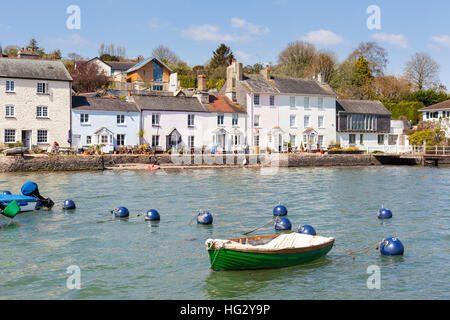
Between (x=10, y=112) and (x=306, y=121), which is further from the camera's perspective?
(x=306, y=121)

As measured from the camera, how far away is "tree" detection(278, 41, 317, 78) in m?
97.2

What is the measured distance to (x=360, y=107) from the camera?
7581 cm

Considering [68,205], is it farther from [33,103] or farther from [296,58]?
[296,58]

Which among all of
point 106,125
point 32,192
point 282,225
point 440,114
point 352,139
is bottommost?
point 282,225

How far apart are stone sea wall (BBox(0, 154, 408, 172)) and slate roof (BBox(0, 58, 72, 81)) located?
1104 centimetres

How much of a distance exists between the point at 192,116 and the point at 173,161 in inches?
355

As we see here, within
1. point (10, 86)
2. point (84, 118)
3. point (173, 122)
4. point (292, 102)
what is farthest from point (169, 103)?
point (292, 102)

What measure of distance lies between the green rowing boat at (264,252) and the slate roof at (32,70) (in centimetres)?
4429

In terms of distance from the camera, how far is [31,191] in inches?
1078

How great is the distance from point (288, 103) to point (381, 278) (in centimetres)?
5443

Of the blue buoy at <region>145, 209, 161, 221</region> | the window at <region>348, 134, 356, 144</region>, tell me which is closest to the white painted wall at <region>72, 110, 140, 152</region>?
the blue buoy at <region>145, 209, 161, 221</region>

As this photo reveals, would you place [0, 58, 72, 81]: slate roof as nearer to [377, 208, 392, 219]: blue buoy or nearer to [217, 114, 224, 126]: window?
[217, 114, 224, 126]: window
